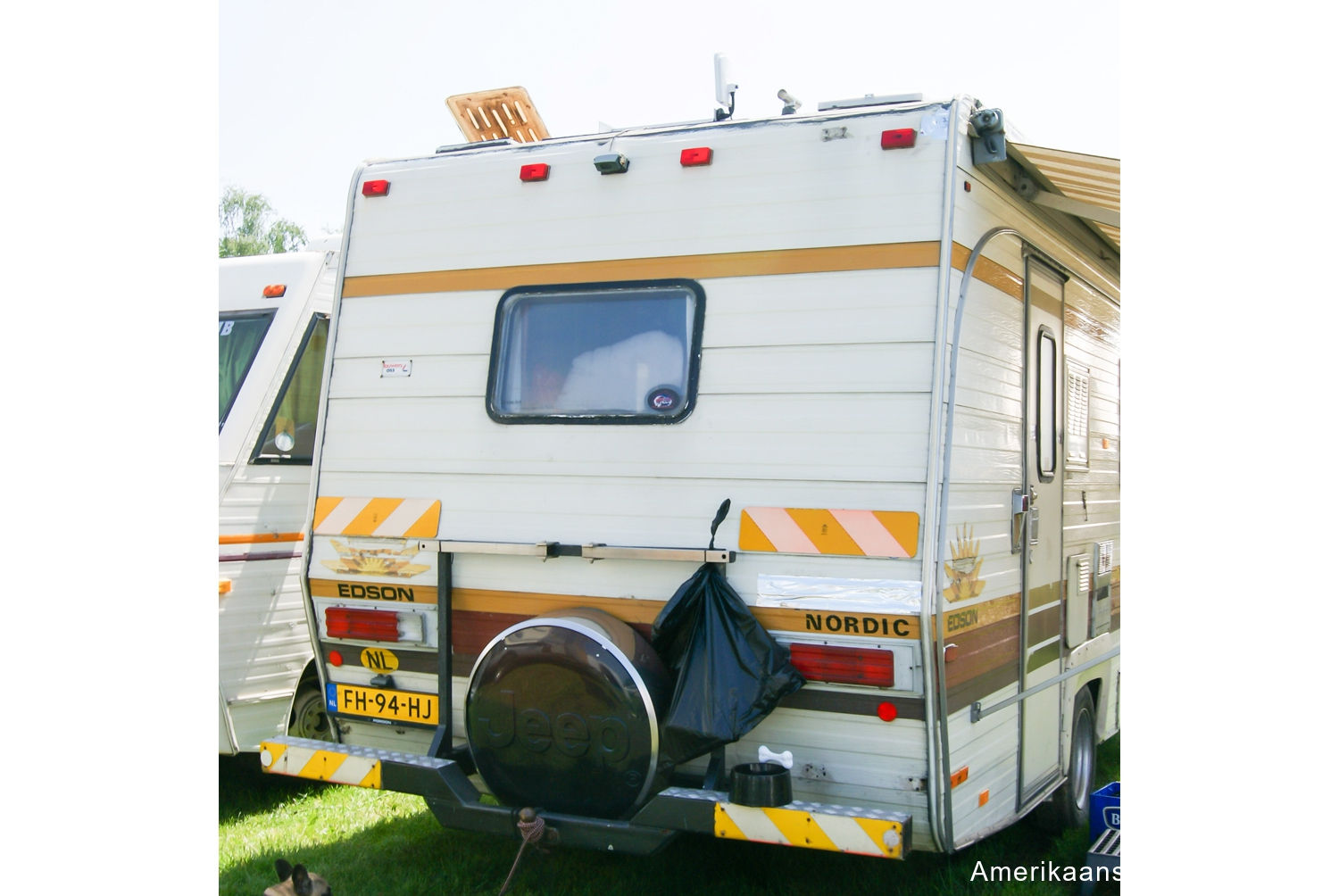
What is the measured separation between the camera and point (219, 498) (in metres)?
5.39

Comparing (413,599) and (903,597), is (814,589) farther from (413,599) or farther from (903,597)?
(413,599)

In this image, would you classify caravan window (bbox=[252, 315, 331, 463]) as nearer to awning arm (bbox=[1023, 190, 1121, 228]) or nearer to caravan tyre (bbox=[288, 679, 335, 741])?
caravan tyre (bbox=[288, 679, 335, 741])

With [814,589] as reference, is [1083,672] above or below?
below

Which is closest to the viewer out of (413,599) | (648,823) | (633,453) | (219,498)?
(648,823)

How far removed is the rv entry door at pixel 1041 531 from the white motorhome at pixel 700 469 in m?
0.03

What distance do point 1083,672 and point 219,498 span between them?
4.18 metres

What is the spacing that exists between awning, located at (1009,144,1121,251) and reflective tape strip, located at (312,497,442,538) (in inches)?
101

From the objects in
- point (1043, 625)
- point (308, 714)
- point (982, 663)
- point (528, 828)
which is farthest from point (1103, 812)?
point (308, 714)

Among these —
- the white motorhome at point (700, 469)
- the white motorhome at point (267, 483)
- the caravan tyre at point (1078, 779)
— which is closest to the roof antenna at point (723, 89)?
the white motorhome at point (700, 469)

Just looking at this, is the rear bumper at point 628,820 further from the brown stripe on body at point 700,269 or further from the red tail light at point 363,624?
the brown stripe on body at point 700,269

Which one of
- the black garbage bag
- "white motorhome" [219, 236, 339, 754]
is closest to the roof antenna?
the black garbage bag

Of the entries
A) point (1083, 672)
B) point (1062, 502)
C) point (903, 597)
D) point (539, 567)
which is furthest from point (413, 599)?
point (1083, 672)

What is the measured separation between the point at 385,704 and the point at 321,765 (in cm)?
35

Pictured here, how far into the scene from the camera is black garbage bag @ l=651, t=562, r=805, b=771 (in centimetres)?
374
